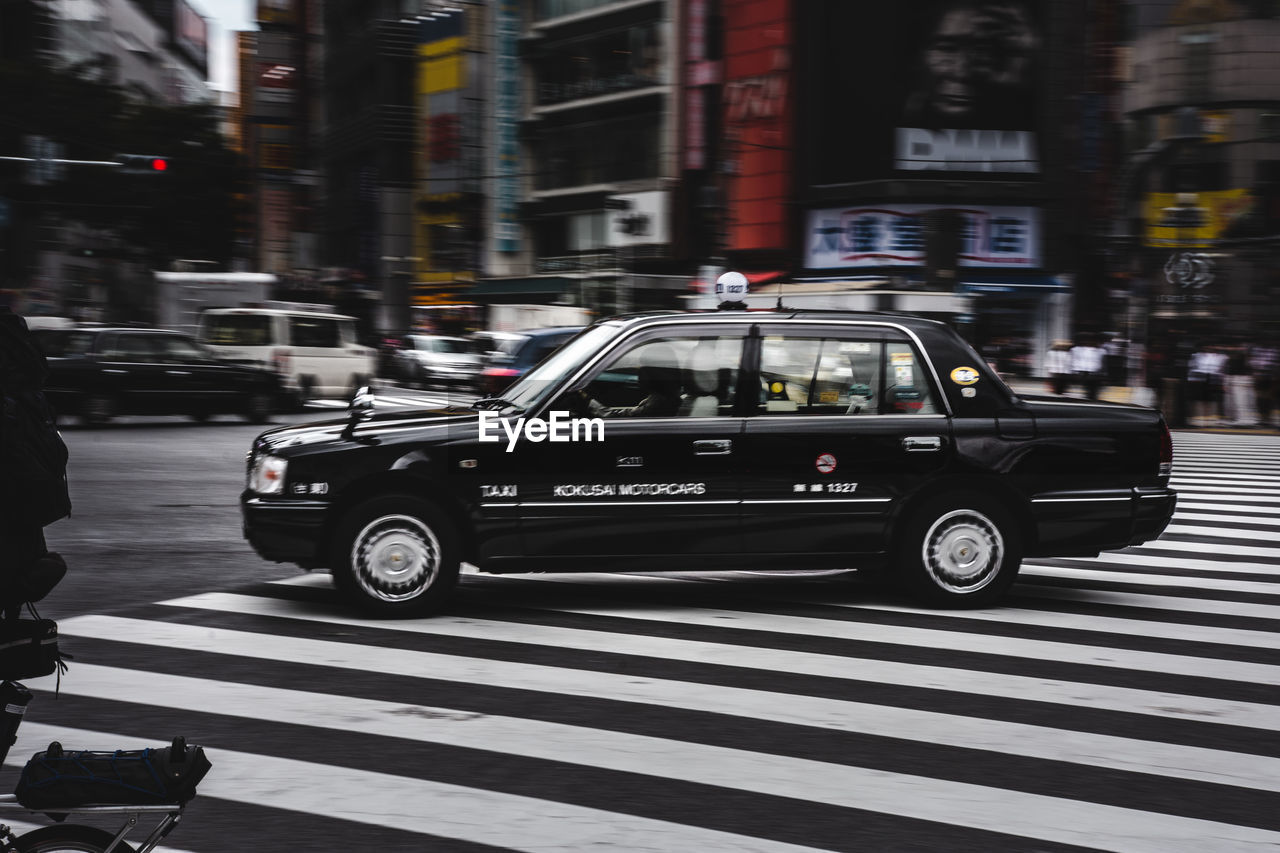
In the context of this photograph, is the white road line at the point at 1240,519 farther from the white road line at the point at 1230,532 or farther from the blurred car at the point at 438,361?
the blurred car at the point at 438,361

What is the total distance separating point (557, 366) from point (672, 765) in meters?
3.36

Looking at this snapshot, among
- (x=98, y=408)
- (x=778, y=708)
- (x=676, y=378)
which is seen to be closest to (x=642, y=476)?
(x=676, y=378)

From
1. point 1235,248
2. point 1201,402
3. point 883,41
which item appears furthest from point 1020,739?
point 883,41

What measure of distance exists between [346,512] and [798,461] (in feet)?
7.87

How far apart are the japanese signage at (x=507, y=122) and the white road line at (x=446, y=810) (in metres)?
53.4

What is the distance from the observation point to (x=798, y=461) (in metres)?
7.63

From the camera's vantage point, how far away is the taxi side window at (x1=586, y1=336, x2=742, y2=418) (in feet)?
24.9

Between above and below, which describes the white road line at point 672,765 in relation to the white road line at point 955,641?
above

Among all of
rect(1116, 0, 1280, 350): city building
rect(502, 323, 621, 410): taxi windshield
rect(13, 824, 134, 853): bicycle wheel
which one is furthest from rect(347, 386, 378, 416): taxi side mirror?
rect(1116, 0, 1280, 350): city building

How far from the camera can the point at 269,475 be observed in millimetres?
7453

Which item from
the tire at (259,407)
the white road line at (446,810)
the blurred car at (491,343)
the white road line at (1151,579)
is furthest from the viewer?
the blurred car at (491,343)

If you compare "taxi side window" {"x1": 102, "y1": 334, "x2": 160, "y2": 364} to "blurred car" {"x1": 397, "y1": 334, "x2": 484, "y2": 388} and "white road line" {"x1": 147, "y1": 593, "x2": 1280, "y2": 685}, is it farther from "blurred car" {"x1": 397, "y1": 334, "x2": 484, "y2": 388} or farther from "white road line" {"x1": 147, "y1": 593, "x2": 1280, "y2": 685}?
"white road line" {"x1": 147, "y1": 593, "x2": 1280, "y2": 685}

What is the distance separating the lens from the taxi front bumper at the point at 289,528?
7.38 meters

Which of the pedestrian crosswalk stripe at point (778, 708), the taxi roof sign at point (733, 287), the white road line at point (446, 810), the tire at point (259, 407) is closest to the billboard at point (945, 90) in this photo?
the tire at point (259, 407)
